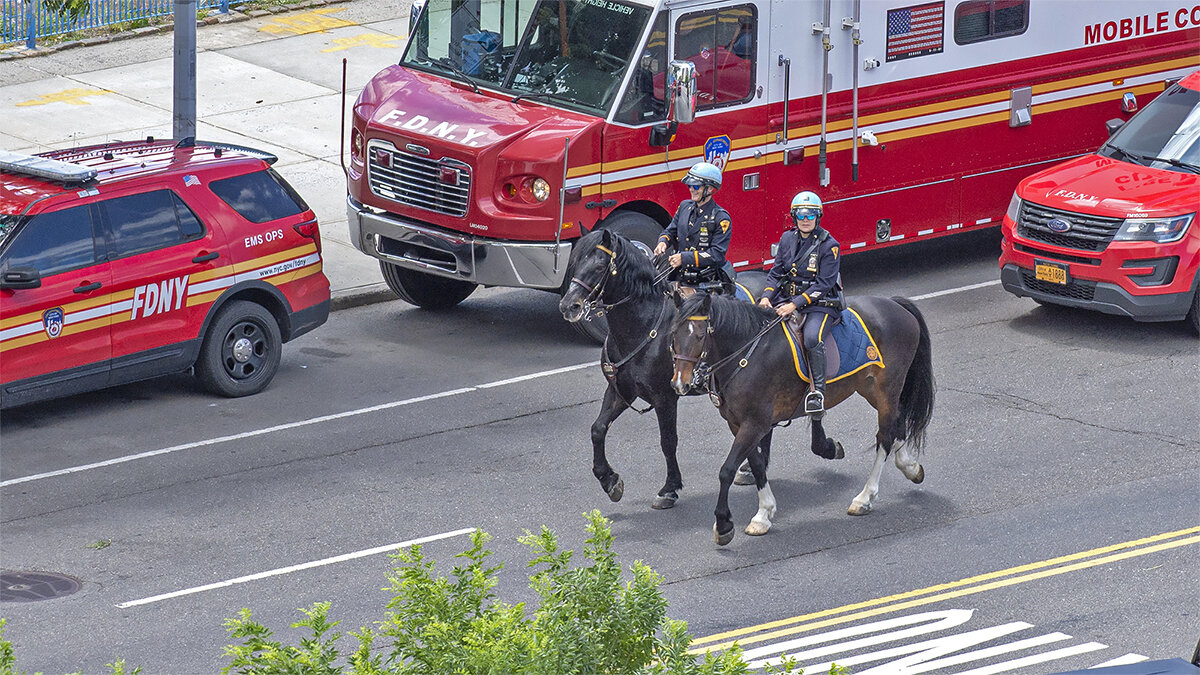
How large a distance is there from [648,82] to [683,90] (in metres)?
0.63

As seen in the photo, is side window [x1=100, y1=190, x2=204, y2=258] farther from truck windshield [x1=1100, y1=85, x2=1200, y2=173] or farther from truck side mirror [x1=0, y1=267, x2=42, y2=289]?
truck windshield [x1=1100, y1=85, x2=1200, y2=173]

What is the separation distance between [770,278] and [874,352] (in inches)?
34.3

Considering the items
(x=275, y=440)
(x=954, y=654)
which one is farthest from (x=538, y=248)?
(x=954, y=654)

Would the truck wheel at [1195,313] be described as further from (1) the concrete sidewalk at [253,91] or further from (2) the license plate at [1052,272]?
(1) the concrete sidewalk at [253,91]

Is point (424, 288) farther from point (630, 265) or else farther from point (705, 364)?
point (705, 364)

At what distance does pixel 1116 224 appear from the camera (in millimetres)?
15297

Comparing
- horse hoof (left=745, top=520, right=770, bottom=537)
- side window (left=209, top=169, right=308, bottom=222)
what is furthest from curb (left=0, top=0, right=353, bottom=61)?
horse hoof (left=745, top=520, right=770, bottom=537)

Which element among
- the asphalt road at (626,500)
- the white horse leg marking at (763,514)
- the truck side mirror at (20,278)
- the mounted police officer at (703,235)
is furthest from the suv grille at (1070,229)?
the truck side mirror at (20,278)

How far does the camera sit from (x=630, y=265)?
1132 centimetres

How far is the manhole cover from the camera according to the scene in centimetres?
1041

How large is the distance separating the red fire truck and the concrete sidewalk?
222cm

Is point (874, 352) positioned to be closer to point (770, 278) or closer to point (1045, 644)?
point (770, 278)

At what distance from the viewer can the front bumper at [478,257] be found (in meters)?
14.9

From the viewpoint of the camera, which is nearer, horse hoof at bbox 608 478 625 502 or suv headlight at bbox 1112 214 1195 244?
horse hoof at bbox 608 478 625 502
